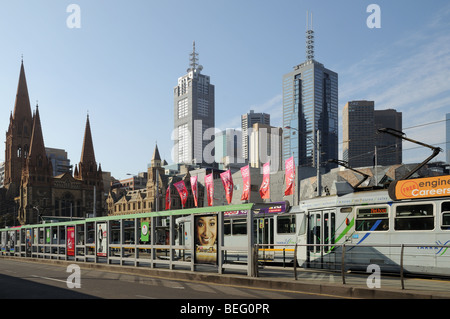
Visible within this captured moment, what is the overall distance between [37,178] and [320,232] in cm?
14797

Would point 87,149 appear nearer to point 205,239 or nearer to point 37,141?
point 37,141

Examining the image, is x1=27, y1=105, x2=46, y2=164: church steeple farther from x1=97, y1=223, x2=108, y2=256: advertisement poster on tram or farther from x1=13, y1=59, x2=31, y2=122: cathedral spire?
x1=97, y1=223, x2=108, y2=256: advertisement poster on tram

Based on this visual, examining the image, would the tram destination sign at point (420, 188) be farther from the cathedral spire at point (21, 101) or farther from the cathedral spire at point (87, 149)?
the cathedral spire at point (21, 101)

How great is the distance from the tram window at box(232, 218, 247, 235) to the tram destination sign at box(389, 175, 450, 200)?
10.7 m

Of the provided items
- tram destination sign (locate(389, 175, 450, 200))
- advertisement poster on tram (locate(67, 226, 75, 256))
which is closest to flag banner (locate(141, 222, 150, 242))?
advertisement poster on tram (locate(67, 226, 75, 256))

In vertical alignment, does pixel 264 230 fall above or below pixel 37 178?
below

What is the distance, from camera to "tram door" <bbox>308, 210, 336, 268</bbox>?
19.9 m

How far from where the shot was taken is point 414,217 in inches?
712

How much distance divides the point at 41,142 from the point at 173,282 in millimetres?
156040

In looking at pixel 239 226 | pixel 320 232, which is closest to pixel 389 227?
pixel 320 232

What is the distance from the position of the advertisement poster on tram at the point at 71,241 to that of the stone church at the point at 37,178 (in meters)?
117
